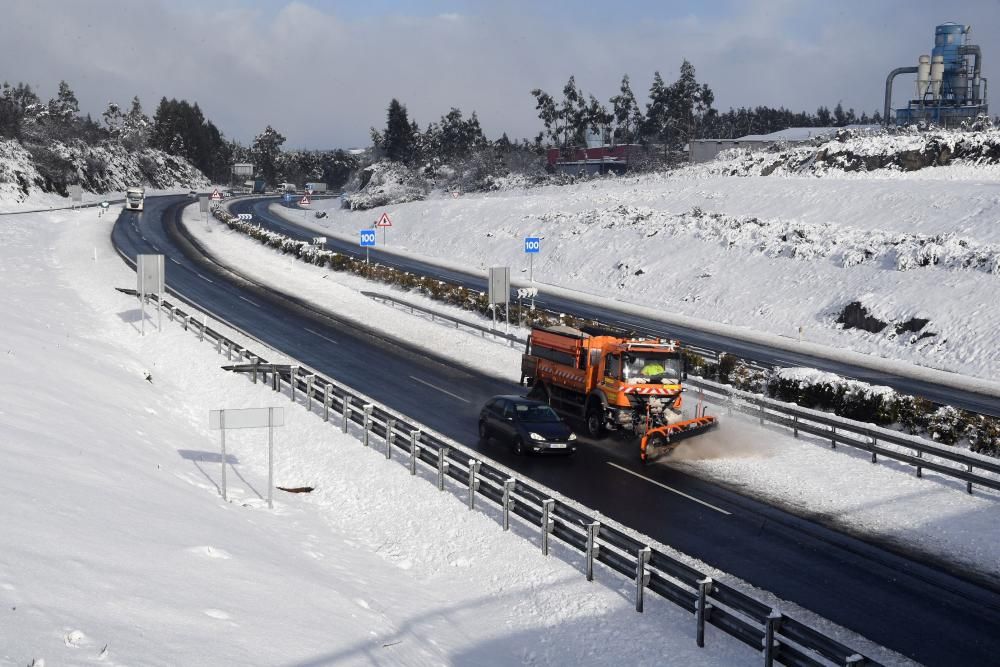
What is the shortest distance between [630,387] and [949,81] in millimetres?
80072

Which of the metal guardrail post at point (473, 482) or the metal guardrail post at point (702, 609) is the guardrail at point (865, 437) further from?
the metal guardrail post at point (473, 482)

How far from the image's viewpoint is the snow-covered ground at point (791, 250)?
128 ft

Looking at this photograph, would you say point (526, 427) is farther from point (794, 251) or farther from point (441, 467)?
point (794, 251)

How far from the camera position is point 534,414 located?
23188 millimetres

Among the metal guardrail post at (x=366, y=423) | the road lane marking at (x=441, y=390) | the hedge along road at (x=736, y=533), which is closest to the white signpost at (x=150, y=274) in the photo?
the hedge along road at (x=736, y=533)

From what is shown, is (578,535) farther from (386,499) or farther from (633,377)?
(633,377)

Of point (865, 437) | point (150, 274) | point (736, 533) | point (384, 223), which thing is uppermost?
point (384, 223)

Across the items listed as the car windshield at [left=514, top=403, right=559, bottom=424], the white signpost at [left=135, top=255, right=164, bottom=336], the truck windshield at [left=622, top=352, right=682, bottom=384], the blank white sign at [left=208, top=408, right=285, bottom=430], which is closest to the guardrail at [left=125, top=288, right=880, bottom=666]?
the car windshield at [left=514, top=403, right=559, bottom=424]

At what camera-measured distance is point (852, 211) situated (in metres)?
54.6

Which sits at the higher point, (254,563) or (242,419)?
(242,419)

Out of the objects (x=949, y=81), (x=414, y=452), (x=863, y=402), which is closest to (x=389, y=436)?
(x=414, y=452)

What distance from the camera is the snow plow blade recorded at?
71.4ft

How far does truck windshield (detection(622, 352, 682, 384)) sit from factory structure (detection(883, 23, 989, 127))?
7547 centimetres

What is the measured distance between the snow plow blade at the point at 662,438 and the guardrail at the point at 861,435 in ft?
11.8
